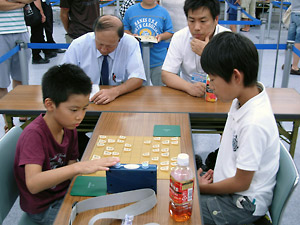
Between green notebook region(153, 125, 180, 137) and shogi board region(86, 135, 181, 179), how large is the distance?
0.03 m

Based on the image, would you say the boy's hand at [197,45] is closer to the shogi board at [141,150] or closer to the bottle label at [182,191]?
the shogi board at [141,150]

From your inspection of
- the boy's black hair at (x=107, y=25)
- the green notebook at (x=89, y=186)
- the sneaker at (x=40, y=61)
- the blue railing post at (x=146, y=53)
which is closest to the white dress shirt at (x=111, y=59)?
the boy's black hair at (x=107, y=25)

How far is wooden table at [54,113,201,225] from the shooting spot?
3.34ft

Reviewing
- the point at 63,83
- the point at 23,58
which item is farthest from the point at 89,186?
the point at 23,58

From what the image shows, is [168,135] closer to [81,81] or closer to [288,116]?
[81,81]

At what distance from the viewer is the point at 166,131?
5.10 feet

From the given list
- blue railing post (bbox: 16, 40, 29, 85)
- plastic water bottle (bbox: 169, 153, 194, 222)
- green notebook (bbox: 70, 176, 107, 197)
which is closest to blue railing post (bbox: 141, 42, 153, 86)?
blue railing post (bbox: 16, 40, 29, 85)

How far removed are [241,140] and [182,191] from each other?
35cm

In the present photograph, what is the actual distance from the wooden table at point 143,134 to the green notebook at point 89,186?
2 centimetres

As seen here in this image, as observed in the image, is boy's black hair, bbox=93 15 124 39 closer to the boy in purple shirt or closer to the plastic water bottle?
the boy in purple shirt

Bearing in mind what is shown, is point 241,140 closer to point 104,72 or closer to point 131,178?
point 131,178

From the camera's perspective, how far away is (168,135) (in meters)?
1.51

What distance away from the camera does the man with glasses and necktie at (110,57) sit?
2.01 m

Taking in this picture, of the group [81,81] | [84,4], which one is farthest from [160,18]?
[81,81]
